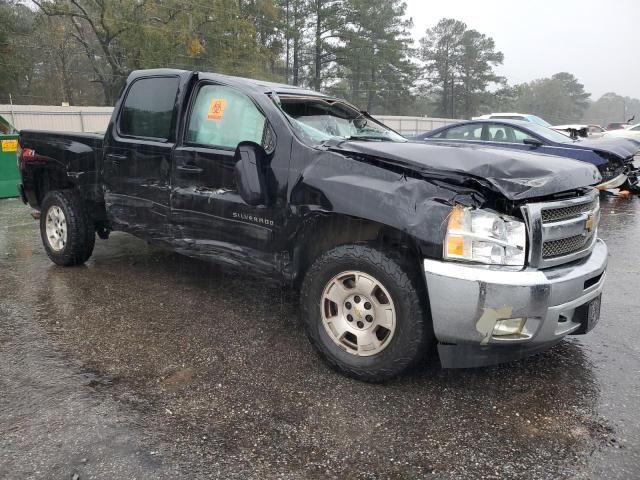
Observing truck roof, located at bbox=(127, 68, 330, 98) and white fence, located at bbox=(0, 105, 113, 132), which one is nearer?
truck roof, located at bbox=(127, 68, 330, 98)

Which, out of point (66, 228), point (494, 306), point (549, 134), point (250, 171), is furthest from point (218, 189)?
point (549, 134)

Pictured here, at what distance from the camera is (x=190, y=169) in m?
3.99

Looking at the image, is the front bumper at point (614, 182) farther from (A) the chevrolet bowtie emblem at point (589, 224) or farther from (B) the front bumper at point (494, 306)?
(B) the front bumper at point (494, 306)

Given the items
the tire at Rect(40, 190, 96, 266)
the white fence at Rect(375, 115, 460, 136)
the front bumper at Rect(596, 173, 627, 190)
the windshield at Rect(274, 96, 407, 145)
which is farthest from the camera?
the white fence at Rect(375, 115, 460, 136)

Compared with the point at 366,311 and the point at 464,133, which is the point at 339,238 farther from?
the point at 464,133

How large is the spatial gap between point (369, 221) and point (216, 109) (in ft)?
5.31

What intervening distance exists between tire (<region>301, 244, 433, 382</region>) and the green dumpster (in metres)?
8.87

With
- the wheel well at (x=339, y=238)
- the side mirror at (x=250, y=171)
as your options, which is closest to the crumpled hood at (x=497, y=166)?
the wheel well at (x=339, y=238)

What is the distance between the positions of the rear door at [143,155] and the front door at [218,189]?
0.18 metres

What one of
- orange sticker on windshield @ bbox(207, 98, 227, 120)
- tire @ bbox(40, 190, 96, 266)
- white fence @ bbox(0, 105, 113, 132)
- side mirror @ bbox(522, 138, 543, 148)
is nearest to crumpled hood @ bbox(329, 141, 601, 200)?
orange sticker on windshield @ bbox(207, 98, 227, 120)

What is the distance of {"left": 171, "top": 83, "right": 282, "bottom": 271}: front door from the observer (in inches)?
143

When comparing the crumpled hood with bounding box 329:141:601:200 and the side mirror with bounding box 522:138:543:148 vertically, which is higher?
the side mirror with bounding box 522:138:543:148

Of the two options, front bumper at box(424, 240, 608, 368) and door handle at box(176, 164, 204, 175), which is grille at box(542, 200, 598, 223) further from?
door handle at box(176, 164, 204, 175)

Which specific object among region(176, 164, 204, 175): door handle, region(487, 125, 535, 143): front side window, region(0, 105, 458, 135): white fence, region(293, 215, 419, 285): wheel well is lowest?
region(293, 215, 419, 285): wheel well
